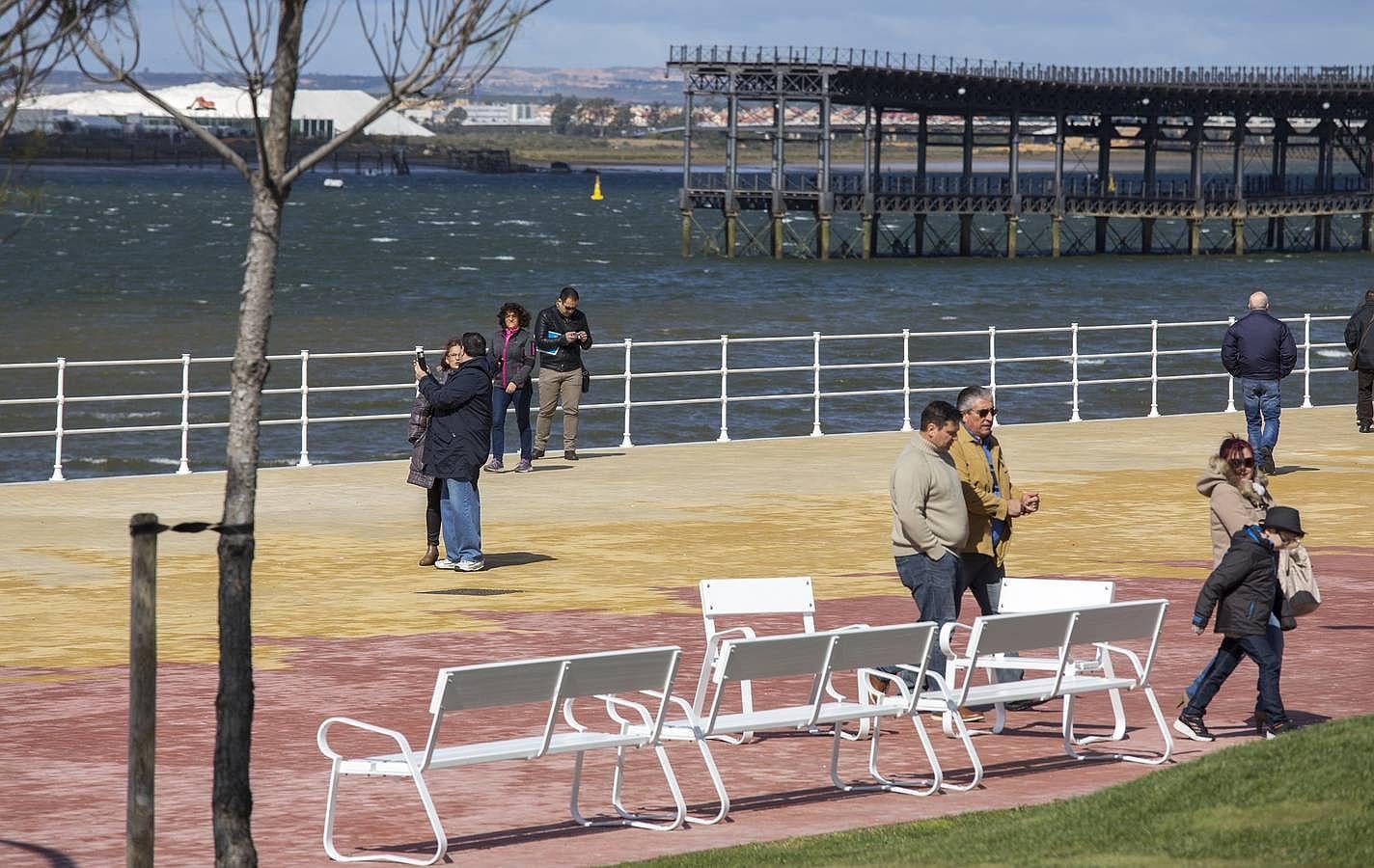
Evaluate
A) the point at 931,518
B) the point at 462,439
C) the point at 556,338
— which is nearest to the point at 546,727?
the point at 931,518

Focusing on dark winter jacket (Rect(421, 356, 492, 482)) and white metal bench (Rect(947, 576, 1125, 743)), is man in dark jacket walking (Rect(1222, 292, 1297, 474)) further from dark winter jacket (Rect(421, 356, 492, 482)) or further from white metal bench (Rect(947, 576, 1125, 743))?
white metal bench (Rect(947, 576, 1125, 743))

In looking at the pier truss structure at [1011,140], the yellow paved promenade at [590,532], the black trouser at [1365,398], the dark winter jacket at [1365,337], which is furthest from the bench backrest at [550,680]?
the pier truss structure at [1011,140]

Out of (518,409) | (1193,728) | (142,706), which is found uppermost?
(518,409)

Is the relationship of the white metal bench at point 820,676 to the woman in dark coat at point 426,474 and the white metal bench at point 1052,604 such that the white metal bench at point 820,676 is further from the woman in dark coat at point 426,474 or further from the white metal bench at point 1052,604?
the woman in dark coat at point 426,474

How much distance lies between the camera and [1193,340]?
65.2 metres

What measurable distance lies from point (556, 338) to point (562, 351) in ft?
0.56

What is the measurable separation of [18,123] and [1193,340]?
59.7 meters

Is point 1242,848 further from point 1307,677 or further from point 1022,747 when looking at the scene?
point 1307,677

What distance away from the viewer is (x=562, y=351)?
20312mm

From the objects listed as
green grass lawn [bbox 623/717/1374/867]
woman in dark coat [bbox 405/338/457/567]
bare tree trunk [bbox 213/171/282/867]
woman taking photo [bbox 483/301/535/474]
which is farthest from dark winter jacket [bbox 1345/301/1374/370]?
bare tree trunk [bbox 213/171/282/867]

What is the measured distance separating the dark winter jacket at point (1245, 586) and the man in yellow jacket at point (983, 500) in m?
1.22

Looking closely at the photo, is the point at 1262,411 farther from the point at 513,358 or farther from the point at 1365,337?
the point at 513,358

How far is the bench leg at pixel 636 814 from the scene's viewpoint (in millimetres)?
8383

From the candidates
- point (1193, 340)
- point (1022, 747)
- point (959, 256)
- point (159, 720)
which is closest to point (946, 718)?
point (1022, 747)
